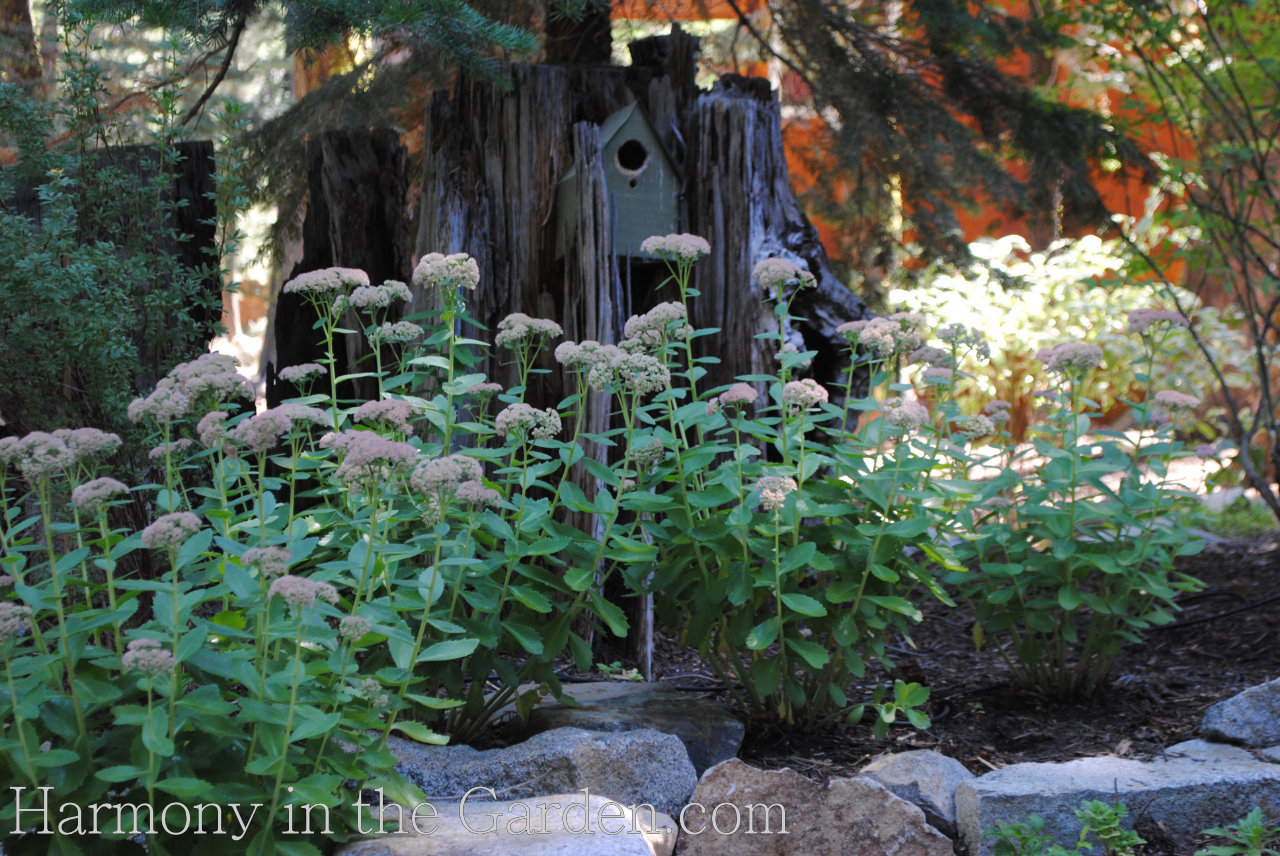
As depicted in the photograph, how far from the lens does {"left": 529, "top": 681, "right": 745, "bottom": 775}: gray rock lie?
2621 mm

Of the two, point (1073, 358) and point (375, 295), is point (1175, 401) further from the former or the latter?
point (375, 295)

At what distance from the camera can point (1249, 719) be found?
106 inches

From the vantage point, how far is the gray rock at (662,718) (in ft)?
8.60

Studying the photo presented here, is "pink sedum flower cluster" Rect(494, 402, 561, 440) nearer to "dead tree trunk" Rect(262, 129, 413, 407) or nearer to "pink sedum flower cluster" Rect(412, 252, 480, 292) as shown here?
"pink sedum flower cluster" Rect(412, 252, 480, 292)

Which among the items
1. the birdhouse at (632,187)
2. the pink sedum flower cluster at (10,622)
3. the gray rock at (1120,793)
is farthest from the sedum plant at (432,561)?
the birdhouse at (632,187)

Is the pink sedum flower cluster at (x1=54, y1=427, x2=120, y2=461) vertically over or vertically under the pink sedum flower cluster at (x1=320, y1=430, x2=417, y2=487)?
over

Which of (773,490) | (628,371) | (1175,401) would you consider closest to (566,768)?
(773,490)

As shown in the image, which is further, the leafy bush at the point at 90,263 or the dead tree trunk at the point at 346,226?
the dead tree trunk at the point at 346,226

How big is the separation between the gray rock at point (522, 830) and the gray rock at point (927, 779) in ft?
1.95

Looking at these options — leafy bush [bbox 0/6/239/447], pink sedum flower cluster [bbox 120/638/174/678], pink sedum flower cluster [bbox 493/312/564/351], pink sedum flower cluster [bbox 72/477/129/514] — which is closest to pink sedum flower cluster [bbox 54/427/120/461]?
pink sedum flower cluster [bbox 72/477/129/514]

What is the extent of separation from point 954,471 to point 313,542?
200 cm

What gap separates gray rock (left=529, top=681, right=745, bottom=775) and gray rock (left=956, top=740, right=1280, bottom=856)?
0.62 m

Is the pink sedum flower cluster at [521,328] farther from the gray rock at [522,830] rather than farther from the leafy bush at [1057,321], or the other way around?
the leafy bush at [1057,321]

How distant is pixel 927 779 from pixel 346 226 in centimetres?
286
